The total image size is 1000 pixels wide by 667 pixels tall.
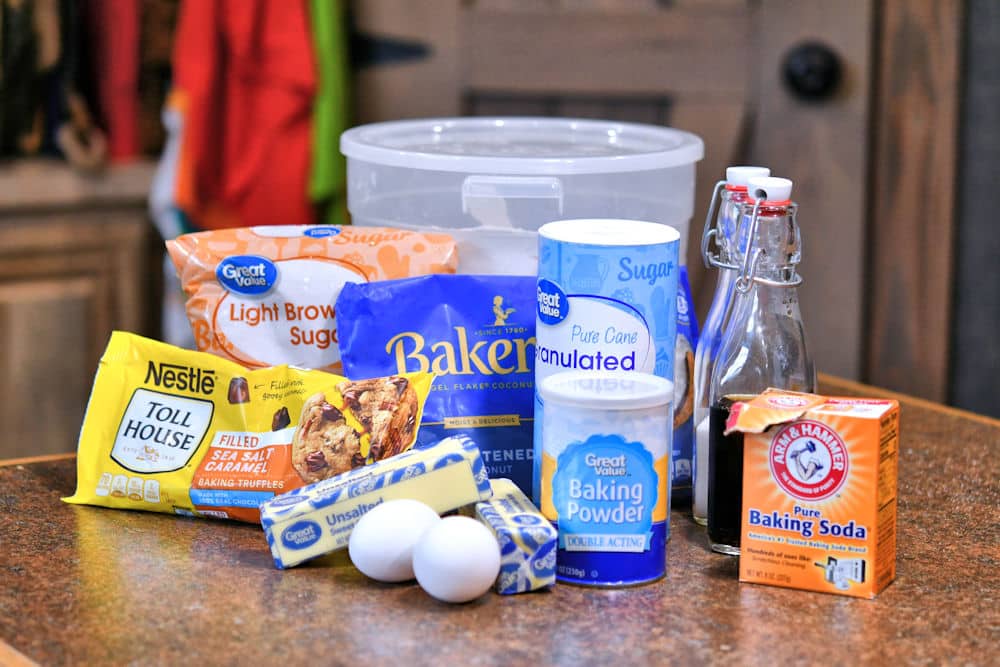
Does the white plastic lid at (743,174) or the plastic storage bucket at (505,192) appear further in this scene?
the plastic storage bucket at (505,192)

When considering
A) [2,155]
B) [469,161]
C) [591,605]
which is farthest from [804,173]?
[2,155]

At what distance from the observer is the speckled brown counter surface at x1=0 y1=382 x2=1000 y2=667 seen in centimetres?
67

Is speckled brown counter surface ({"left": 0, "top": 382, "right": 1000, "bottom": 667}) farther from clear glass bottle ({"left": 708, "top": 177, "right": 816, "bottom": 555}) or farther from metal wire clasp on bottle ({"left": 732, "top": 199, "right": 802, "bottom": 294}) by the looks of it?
metal wire clasp on bottle ({"left": 732, "top": 199, "right": 802, "bottom": 294})

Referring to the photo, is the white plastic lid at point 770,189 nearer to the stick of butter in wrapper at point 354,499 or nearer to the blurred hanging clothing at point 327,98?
the stick of butter in wrapper at point 354,499

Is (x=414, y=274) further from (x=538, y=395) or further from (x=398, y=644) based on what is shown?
(x=398, y=644)

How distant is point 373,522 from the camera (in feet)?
2.46

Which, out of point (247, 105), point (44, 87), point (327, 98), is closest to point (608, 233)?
point (327, 98)

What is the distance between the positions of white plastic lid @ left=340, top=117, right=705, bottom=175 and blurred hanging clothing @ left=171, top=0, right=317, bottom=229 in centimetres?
88

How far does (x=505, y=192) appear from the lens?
3.18ft

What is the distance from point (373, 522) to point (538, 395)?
0.15 meters

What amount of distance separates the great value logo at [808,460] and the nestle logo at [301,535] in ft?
0.96

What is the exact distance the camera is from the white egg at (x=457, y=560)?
2.33 feet

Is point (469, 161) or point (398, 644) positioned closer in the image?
point (398, 644)

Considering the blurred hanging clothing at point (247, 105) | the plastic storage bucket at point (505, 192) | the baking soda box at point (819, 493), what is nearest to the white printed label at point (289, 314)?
the plastic storage bucket at point (505, 192)
